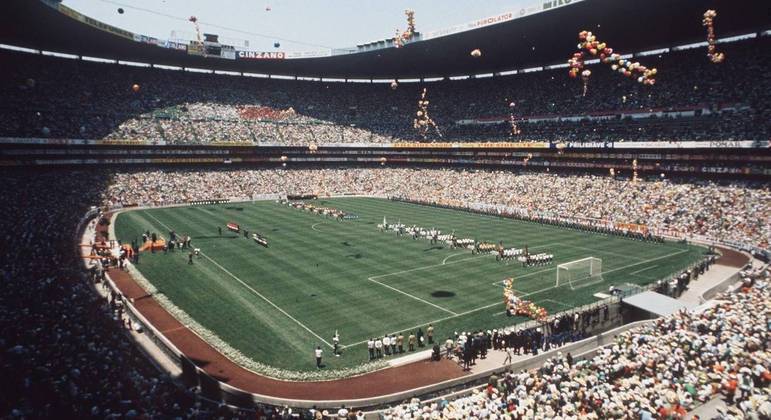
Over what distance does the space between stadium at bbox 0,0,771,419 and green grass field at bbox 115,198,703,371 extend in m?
0.25

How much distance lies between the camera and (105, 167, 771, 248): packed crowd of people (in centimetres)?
4397

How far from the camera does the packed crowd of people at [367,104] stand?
55094 mm

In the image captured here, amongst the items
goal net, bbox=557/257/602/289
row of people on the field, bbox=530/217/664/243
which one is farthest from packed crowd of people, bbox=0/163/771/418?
goal net, bbox=557/257/602/289

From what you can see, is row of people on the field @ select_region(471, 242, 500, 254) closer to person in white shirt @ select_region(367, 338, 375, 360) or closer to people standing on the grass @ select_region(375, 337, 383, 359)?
people standing on the grass @ select_region(375, 337, 383, 359)

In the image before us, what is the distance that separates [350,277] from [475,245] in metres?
11.7

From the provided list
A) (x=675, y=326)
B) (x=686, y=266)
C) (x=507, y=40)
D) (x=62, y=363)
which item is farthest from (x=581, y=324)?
(x=507, y=40)

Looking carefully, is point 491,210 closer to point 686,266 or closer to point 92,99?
point 686,266

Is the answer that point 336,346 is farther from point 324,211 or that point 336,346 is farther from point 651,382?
point 324,211

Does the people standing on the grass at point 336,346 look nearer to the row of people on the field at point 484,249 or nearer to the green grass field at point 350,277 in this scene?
the green grass field at point 350,277

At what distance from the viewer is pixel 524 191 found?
6281cm

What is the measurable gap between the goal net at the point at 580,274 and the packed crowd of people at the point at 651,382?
1113 cm

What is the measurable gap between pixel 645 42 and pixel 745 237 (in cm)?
3193

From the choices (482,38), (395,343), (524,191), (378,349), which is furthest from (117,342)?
(482,38)

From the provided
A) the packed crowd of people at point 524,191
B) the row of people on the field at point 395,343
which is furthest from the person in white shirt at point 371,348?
the packed crowd of people at point 524,191
